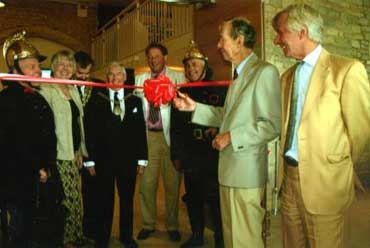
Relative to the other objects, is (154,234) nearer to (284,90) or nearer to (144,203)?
(144,203)

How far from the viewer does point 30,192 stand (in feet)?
8.45

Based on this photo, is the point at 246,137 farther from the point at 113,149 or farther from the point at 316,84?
the point at 113,149

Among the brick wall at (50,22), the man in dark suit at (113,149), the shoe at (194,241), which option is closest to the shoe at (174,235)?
the shoe at (194,241)

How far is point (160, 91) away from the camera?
2.29 m

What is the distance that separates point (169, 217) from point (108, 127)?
3.45 ft

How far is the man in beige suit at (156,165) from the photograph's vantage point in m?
3.57

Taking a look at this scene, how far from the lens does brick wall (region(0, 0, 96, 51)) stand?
1110 cm

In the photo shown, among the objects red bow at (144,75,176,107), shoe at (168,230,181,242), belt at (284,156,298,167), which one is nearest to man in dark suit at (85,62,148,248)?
shoe at (168,230,181,242)

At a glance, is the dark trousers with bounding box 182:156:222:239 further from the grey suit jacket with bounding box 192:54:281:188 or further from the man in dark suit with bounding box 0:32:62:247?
the grey suit jacket with bounding box 192:54:281:188

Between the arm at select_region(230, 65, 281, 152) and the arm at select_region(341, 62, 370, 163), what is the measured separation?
0.32 meters

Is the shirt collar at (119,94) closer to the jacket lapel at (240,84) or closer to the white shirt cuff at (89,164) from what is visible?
A: the white shirt cuff at (89,164)

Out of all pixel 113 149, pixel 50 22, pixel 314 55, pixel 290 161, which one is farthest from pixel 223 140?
pixel 50 22

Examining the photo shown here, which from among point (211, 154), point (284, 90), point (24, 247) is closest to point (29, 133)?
point (24, 247)

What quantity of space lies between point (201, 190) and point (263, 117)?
1.57m
